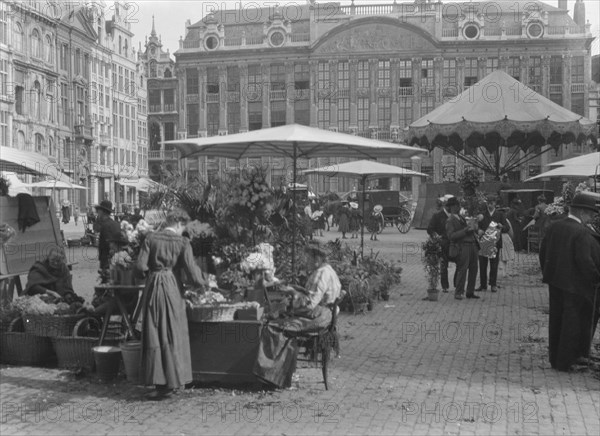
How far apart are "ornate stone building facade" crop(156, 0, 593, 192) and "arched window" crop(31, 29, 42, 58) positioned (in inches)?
724

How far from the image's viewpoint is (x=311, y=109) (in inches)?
2778

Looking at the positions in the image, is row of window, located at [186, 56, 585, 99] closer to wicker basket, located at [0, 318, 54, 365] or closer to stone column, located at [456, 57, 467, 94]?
stone column, located at [456, 57, 467, 94]

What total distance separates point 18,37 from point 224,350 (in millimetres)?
50590

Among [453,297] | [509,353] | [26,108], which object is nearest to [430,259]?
[453,297]

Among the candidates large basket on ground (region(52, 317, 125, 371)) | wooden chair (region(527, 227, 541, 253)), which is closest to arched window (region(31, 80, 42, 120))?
wooden chair (region(527, 227, 541, 253))

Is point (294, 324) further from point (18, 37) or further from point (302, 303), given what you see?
point (18, 37)

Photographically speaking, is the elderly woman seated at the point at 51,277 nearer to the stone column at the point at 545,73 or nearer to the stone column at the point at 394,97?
the stone column at the point at 394,97

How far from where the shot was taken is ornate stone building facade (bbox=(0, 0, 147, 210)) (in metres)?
52.2

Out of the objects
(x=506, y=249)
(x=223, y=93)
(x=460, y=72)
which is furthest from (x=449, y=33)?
(x=506, y=249)

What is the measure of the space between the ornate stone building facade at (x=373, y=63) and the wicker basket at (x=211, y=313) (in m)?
59.1

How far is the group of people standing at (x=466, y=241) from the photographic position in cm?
1329

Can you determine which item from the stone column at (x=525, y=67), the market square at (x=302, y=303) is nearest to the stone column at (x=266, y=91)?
the stone column at (x=525, y=67)

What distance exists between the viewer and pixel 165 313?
696cm

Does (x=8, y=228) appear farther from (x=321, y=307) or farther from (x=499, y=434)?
(x=499, y=434)
